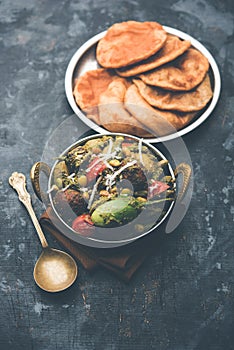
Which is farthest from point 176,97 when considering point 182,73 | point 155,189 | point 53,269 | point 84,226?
point 53,269

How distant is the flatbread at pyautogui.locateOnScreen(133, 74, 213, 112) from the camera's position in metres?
2.56

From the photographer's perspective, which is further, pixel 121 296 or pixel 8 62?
pixel 8 62

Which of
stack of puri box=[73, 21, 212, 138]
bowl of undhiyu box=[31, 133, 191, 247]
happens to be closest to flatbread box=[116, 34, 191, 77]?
stack of puri box=[73, 21, 212, 138]

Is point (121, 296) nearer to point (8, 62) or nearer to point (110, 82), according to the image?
point (110, 82)

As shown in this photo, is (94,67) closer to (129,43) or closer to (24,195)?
(129,43)

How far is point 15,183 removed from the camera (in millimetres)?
2617

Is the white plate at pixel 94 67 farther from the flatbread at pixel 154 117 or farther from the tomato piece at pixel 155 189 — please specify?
the tomato piece at pixel 155 189

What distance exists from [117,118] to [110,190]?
46 centimetres

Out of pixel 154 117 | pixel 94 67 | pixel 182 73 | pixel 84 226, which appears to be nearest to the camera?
pixel 84 226

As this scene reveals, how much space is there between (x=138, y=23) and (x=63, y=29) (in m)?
0.48

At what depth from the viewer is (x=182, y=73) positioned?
2664 millimetres

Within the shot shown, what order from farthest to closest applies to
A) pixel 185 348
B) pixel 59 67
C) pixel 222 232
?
pixel 59 67 → pixel 222 232 → pixel 185 348

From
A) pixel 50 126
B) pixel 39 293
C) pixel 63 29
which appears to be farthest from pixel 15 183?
pixel 63 29

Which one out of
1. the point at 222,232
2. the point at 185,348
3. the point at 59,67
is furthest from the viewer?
the point at 59,67
